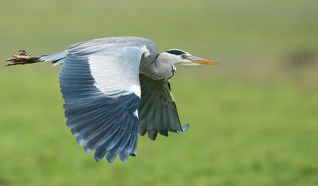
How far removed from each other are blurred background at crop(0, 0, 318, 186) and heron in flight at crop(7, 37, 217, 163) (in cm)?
340

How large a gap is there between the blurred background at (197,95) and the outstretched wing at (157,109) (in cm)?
254

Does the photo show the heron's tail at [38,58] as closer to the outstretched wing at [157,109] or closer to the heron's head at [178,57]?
the heron's head at [178,57]

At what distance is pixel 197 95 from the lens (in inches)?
794

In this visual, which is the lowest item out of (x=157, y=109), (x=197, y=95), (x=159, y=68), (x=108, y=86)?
(x=197, y=95)

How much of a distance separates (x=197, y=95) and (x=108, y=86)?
531 inches

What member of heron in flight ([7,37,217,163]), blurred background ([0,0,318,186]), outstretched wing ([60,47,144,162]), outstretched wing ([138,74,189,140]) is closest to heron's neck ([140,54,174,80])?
heron in flight ([7,37,217,163])


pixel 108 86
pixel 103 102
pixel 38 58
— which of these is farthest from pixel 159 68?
pixel 103 102

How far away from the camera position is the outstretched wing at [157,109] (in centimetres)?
831

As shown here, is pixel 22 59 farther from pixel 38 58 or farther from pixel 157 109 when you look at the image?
pixel 157 109

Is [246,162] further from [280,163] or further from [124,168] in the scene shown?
[124,168]

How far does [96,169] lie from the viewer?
1176 centimetres

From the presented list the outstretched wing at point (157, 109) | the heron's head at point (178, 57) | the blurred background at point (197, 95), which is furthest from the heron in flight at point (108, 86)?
the blurred background at point (197, 95)

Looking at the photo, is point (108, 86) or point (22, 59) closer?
point (108, 86)

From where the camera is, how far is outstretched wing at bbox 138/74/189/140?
831 cm
